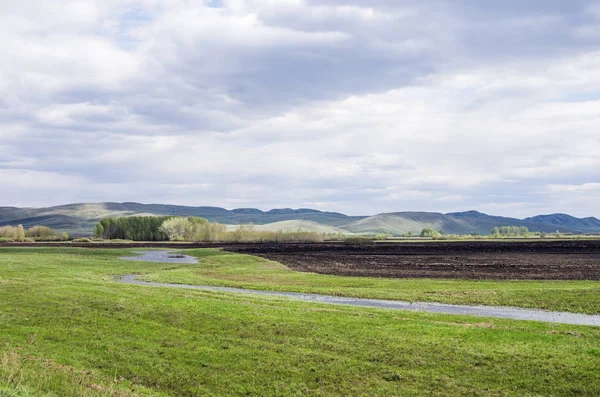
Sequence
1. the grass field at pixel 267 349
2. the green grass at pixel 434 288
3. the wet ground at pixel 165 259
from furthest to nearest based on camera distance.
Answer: the wet ground at pixel 165 259 < the green grass at pixel 434 288 < the grass field at pixel 267 349

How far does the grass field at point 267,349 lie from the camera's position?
60.9ft

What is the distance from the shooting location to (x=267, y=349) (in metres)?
23.2

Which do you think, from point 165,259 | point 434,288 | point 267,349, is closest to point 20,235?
point 165,259

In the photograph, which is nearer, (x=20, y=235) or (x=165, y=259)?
(x=165, y=259)

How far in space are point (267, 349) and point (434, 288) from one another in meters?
29.6

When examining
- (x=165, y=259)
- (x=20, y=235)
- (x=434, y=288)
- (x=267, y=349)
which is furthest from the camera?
(x=20, y=235)

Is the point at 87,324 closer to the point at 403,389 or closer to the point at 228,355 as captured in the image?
the point at 228,355

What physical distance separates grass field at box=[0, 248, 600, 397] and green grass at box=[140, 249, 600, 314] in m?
1.06

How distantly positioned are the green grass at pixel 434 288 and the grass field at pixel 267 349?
106 cm

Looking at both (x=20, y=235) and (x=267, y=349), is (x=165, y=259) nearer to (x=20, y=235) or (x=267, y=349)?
(x=267, y=349)

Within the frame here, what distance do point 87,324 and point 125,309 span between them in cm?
376

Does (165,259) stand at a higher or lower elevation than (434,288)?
lower

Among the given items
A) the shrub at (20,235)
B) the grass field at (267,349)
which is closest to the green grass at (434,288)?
the grass field at (267,349)

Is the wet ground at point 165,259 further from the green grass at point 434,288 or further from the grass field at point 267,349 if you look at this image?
the grass field at point 267,349
